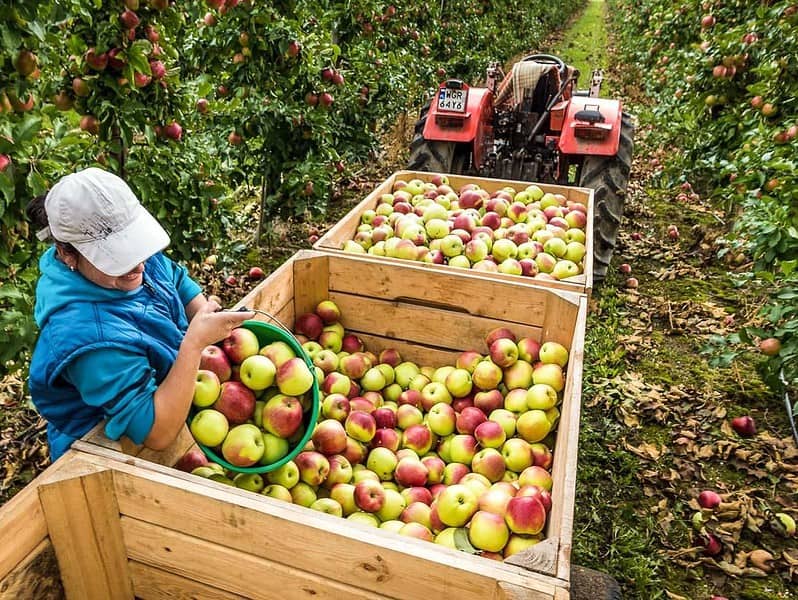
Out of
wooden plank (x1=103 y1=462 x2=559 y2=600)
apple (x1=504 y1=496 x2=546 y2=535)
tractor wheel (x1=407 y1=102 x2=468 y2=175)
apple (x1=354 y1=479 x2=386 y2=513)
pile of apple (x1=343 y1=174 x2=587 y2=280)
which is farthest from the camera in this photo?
tractor wheel (x1=407 y1=102 x2=468 y2=175)

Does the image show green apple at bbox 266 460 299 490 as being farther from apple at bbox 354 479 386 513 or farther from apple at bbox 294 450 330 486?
apple at bbox 354 479 386 513

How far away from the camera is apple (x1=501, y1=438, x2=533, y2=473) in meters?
2.35

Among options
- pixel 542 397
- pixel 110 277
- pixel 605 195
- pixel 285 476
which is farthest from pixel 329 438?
pixel 605 195

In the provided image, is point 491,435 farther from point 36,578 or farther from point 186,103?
point 186,103

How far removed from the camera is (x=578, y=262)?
357cm

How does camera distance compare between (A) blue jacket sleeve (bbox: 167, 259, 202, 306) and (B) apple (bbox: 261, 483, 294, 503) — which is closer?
(B) apple (bbox: 261, 483, 294, 503)

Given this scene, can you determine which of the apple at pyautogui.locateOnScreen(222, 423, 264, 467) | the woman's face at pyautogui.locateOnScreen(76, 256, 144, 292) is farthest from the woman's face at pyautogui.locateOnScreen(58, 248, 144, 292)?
the apple at pyautogui.locateOnScreen(222, 423, 264, 467)

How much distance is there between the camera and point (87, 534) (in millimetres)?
1663

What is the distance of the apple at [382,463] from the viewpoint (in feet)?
7.89

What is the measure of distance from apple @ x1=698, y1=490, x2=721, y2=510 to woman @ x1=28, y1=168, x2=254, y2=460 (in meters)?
2.63

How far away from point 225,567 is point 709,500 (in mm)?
2554

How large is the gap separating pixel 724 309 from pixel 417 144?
118 inches

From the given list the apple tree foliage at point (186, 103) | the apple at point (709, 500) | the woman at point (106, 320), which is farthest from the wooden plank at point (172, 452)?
the apple at point (709, 500)

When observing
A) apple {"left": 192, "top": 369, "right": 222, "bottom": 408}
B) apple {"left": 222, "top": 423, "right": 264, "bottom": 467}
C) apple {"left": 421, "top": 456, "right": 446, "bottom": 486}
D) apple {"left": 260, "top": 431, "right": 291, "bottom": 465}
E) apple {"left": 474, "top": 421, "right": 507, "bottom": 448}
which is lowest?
apple {"left": 421, "top": 456, "right": 446, "bottom": 486}
